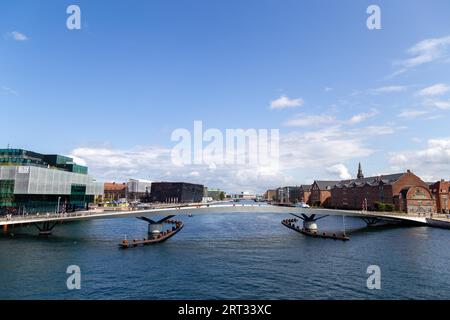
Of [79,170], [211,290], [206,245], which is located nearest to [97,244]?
[206,245]

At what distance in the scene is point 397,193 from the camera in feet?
459

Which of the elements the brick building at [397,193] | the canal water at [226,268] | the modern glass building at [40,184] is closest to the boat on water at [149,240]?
the canal water at [226,268]

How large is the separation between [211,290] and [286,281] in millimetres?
10964

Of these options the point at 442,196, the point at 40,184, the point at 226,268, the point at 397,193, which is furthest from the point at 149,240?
the point at 442,196

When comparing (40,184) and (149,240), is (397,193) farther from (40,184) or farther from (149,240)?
(40,184)

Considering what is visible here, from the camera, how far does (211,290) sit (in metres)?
40.4

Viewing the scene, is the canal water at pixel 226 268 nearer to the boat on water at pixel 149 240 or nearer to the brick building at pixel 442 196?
the boat on water at pixel 149 240

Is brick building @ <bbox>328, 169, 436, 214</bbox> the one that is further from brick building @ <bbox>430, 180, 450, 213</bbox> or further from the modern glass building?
the modern glass building

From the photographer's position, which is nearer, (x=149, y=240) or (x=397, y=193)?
(x=149, y=240)

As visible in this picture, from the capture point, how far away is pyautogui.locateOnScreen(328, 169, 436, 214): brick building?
134m

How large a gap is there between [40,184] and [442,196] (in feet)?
542

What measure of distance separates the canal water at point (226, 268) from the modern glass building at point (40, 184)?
2987 centimetres

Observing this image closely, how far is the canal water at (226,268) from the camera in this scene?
1560 inches

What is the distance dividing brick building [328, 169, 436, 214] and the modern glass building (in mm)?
130221
